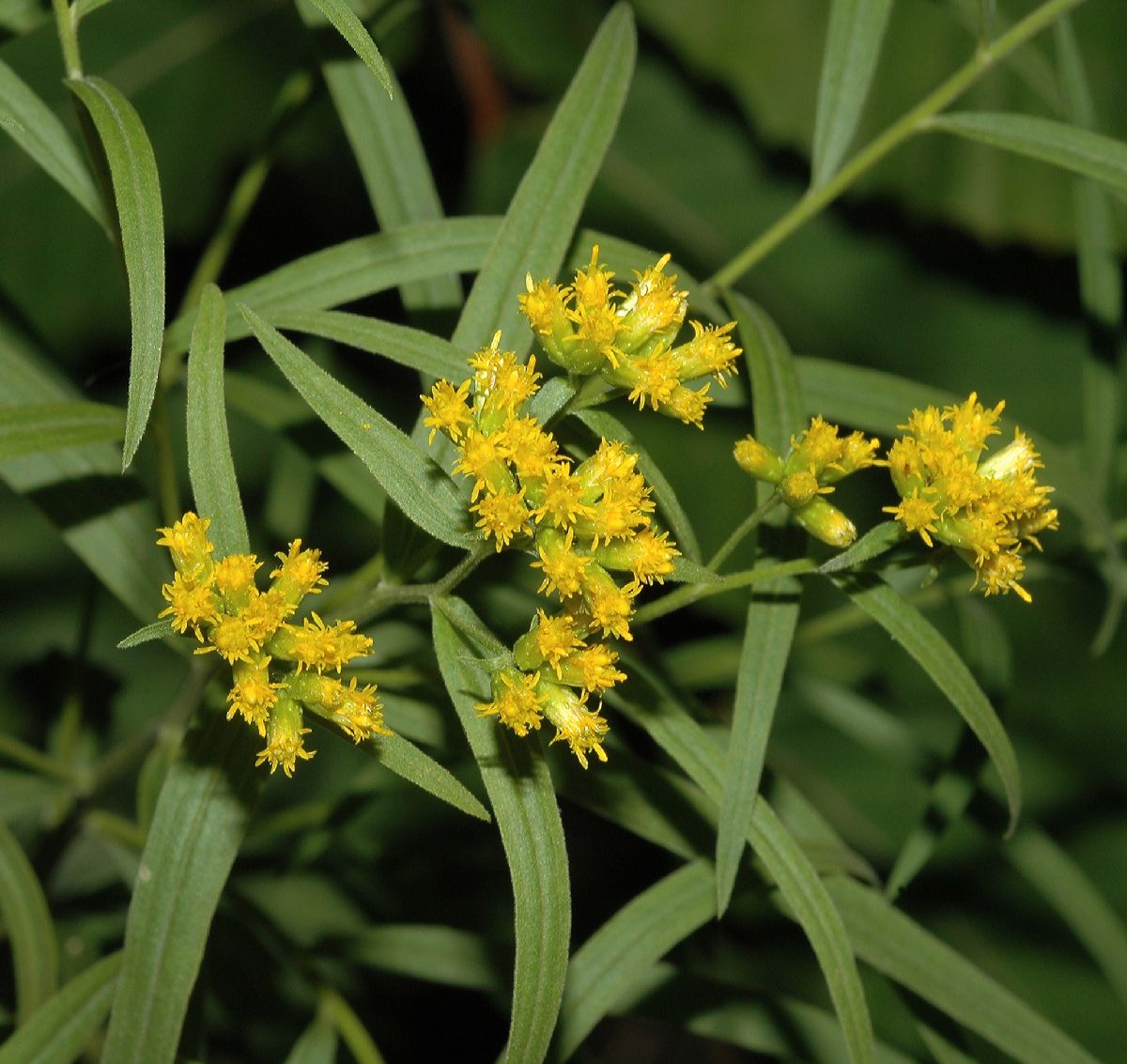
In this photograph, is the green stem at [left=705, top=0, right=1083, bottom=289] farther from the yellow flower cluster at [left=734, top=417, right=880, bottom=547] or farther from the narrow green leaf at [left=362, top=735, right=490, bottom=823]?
the narrow green leaf at [left=362, top=735, right=490, bottom=823]

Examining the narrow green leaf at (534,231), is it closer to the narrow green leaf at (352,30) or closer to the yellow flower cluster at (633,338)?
the yellow flower cluster at (633,338)

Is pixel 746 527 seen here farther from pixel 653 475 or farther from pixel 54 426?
pixel 54 426

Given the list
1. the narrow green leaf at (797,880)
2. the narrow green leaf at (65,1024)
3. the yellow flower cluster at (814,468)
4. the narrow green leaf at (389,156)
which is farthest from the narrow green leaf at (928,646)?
the narrow green leaf at (65,1024)

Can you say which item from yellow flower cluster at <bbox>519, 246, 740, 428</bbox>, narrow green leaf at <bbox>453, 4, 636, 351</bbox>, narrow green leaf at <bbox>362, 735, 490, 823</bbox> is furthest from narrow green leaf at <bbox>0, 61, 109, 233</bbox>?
narrow green leaf at <bbox>362, 735, 490, 823</bbox>

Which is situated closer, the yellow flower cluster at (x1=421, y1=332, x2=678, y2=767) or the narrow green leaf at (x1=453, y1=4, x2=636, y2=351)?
the yellow flower cluster at (x1=421, y1=332, x2=678, y2=767)

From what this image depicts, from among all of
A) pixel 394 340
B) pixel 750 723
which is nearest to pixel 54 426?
pixel 394 340

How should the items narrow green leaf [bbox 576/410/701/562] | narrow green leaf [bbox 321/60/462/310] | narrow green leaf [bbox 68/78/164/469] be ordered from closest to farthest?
narrow green leaf [bbox 68/78/164/469] → narrow green leaf [bbox 576/410/701/562] → narrow green leaf [bbox 321/60/462/310]

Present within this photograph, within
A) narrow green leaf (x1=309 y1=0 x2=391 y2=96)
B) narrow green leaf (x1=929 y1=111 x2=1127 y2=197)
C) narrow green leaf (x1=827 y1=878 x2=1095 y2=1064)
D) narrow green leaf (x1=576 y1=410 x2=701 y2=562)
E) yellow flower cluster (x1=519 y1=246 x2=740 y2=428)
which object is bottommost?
narrow green leaf (x1=827 y1=878 x2=1095 y2=1064)
